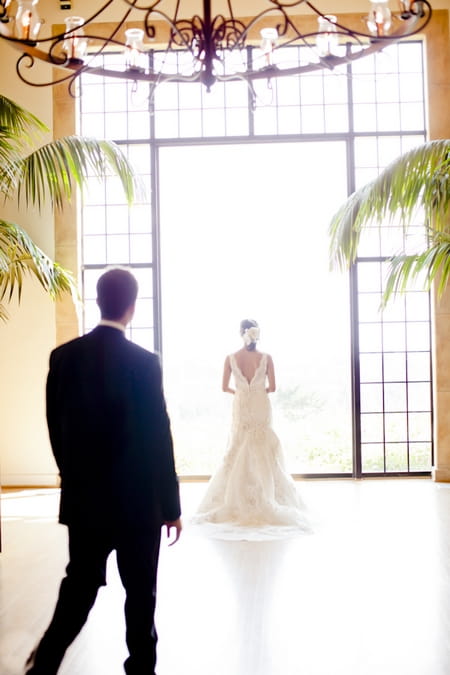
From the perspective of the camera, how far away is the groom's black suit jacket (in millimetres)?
2441

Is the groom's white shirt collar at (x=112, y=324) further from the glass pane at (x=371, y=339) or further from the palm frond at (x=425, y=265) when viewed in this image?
the glass pane at (x=371, y=339)

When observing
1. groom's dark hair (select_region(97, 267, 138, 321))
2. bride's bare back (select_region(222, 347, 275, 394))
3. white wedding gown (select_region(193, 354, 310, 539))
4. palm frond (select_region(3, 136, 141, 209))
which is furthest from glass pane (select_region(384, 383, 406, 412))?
groom's dark hair (select_region(97, 267, 138, 321))

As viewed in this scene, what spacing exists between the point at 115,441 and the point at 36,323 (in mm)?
5410

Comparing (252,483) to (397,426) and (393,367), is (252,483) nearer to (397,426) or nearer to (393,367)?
(393,367)

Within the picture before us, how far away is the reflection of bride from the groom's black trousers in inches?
121

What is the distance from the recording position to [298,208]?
16891 mm

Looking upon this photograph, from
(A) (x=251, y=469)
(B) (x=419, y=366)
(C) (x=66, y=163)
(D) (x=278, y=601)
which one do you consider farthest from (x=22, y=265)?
(B) (x=419, y=366)

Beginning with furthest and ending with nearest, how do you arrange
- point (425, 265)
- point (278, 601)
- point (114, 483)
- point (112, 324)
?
point (425, 265) < point (278, 601) < point (112, 324) < point (114, 483)

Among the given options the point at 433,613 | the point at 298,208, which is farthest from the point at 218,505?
the point at 298,208

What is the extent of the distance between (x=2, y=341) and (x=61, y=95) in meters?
2.54

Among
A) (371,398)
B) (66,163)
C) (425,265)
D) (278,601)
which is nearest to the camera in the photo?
(278,601)

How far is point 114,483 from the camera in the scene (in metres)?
2.44

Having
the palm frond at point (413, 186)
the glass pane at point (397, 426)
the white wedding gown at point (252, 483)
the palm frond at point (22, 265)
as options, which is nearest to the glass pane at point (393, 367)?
the palm frond at point (413, 186)

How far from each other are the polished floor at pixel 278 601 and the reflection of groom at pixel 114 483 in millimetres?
723
